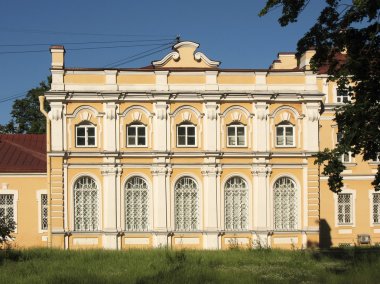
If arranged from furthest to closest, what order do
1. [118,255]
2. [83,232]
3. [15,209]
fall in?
[15,209]
[83,232]
[118,255]

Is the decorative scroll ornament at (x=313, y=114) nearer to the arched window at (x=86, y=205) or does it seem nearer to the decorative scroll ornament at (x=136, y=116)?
the decorative scroll ornament at (x=136, y=116)

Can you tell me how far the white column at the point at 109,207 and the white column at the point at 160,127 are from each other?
2.08 m

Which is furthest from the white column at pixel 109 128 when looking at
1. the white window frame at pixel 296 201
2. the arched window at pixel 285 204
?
the arched window at pixel 285 204

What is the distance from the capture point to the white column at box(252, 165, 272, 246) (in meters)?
26.8

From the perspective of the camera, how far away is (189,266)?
19125 mm

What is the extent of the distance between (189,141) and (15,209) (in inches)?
324

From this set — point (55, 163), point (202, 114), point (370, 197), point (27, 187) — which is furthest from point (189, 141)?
point (370, 197)

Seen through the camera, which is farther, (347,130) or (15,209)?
(15,209)

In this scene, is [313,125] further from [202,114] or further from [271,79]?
[202,114]

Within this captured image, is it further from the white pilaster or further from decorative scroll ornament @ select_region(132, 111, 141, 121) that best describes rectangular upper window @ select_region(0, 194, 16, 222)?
the white pilaster

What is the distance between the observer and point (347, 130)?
1570 centimetres

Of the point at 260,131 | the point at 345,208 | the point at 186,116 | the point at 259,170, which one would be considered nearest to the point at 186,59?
the point at 186,116

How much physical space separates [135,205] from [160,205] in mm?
1071

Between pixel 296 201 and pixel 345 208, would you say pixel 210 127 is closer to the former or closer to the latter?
pixel 296 201
